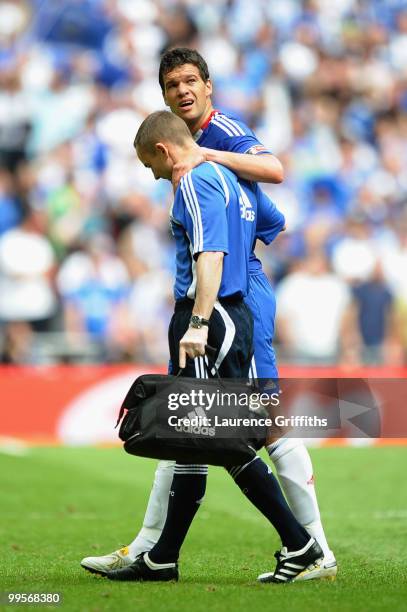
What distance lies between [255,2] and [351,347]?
8595 mm

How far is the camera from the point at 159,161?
5652 millimetres

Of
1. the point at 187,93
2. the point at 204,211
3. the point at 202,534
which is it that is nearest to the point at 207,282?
the point at 204,211

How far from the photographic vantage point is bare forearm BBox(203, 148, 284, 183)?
18.6 feet

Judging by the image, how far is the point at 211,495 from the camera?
10250mm

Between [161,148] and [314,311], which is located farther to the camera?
[314,311]

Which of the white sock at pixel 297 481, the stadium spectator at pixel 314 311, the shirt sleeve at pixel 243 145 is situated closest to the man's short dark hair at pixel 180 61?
the shirt sleeve at pixel 243 145

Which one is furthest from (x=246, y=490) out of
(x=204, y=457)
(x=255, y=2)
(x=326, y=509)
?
(x=255, y=2)

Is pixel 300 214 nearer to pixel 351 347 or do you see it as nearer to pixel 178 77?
pixel 351 347

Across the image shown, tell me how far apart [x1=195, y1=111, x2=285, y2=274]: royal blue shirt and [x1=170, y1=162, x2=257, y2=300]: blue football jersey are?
Answer: 17 centimetres

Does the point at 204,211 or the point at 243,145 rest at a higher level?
the point at 243,145

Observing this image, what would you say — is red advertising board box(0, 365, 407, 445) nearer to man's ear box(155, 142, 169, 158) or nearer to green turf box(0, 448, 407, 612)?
Result: green turf box(0, 448, 407, 612)

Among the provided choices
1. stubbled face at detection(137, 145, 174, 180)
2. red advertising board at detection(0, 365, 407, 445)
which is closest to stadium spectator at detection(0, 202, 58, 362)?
red advertising board at detection(0, 365, 407, 445)

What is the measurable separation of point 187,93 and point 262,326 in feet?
3.99

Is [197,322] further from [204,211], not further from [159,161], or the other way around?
Answer: [159,161]
